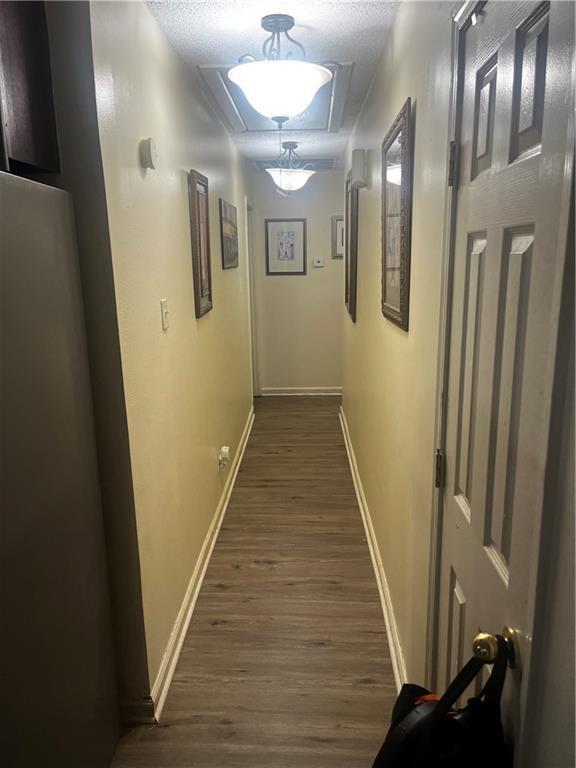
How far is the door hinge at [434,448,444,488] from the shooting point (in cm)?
139

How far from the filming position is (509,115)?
0.91 m

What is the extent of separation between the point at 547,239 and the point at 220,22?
1.92 m

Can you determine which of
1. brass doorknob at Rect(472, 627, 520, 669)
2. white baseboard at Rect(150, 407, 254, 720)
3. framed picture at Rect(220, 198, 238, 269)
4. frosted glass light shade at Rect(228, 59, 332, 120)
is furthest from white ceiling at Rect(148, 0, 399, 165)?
white baseboard at Rect(150, 407, 254, 720)

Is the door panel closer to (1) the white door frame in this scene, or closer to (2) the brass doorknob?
(2) the brass doorknob

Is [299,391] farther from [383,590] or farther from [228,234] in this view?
[383,590]

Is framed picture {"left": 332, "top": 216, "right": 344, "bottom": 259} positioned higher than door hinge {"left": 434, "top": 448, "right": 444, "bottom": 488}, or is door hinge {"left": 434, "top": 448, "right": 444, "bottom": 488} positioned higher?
framed picture {"left": 332, "top": 216, "right": 344, "bottom": 259}

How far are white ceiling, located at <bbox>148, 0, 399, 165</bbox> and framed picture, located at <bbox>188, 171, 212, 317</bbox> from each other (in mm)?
540

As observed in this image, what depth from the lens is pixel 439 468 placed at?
1.40 meters

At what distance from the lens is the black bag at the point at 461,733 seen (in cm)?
82

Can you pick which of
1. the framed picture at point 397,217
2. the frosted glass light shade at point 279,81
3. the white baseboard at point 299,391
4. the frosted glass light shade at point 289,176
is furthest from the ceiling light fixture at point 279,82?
the white baseboard at point 299,391

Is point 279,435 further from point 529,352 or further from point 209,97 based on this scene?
point 529,352

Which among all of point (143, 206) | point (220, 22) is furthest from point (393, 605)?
point (220, 22)

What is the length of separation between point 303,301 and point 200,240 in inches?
130

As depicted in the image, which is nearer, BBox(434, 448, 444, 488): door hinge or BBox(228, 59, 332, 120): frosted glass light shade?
BBox(434, 448, 444, 488): door hinge
